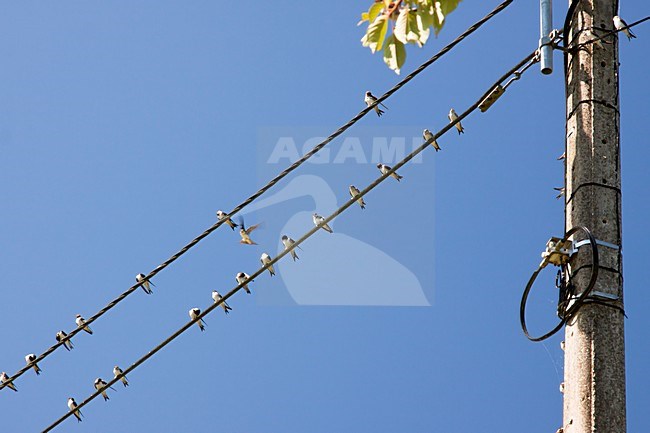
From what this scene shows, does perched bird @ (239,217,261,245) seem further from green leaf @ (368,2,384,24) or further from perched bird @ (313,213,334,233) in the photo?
green leaf @ (368,2,384,24)

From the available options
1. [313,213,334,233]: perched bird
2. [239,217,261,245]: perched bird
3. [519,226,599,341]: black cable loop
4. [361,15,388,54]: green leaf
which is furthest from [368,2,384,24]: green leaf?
[239,217,261,245]: perched bird

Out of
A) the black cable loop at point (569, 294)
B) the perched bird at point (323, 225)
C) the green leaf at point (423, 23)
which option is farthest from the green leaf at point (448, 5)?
the perched bird at point (323, 225)

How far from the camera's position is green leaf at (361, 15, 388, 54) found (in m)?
4.32

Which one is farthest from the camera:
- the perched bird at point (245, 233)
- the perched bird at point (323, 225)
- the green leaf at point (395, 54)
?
the perched bird at point (245, 233)

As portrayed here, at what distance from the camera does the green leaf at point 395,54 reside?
441 cm

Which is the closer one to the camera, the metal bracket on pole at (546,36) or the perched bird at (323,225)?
the metal bracket on pole at (546,36)

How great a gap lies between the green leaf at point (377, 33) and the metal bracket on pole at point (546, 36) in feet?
5.94

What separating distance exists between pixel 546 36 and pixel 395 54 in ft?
5.87

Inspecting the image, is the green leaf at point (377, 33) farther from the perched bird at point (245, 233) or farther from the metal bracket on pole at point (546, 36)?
the perched bird at point (245, 233)

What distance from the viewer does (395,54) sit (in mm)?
4430

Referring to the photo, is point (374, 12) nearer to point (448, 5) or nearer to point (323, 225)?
point (448, 5)

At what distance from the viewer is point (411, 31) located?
14.2 feet

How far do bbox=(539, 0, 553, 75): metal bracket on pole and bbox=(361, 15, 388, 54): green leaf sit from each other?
→ 1811mm

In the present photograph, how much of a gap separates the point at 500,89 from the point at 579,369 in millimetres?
1909
